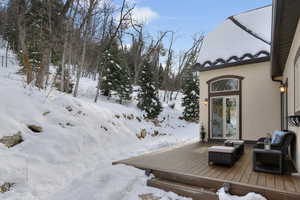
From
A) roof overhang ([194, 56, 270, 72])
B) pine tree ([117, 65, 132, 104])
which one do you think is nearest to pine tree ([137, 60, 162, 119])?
pine tree ([117, 65, 132, 104])

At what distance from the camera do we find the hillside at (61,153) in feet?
10.9

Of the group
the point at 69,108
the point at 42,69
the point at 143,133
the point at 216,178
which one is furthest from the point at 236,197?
the point at 42,69

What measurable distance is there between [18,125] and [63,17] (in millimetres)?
6964

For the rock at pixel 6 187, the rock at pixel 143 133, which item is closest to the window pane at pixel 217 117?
the rock at pixel 143 133

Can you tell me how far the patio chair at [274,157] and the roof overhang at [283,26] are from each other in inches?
80.3

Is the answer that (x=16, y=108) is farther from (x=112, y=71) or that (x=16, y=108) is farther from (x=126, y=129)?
(x=112, y=71)

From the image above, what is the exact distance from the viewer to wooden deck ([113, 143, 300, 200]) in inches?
111

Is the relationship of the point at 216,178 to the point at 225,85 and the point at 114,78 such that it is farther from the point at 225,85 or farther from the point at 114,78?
the point at 114,78

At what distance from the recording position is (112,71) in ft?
46.7

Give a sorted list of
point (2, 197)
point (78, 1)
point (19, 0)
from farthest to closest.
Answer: point (78, 1)
point (19, 0)
point (2, 197)

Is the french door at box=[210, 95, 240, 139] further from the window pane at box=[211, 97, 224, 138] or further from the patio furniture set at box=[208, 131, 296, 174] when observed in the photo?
the patio furniture set at box=[208, 131, 296, 174]

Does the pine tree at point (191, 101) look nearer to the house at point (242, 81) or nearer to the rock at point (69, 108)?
the house at point (242, 81)

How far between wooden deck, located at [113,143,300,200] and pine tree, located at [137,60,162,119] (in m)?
8.93

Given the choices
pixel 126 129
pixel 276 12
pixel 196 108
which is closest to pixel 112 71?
pixel 126 129
